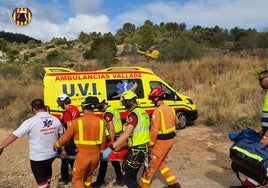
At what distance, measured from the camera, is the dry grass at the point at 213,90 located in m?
14.1

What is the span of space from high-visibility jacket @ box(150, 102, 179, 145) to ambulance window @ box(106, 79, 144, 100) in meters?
6.90

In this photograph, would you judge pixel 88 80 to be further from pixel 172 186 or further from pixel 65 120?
pixel 172 186

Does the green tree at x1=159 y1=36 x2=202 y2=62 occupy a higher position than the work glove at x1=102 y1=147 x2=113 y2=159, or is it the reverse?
the green tree at x1=159 y1=36 x2=202 y2=62

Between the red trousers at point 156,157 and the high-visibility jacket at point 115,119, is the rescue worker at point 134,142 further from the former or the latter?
the high-visibility jacket at point 115,119

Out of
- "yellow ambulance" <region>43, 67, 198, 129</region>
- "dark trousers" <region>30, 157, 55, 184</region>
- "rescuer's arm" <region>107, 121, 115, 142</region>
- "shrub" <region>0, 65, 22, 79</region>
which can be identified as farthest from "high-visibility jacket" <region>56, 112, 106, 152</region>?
"shrub" <region>0, 65, 22, 79</region>

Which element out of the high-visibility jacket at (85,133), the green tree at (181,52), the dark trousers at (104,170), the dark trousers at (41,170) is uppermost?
the green tree at (181,52)

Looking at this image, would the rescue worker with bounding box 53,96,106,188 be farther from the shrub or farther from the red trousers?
the shrub

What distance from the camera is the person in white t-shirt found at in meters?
5.85

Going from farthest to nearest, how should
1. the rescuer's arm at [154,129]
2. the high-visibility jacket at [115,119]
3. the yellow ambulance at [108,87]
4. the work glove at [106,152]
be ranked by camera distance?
the yellow ambulance at [108,87]
the high-visibility jacket at [115,119]
the rescuer's arm at [154,129]
the work glove at [106,152]

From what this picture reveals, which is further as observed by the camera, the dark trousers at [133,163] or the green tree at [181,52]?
the green tree at [181,52]

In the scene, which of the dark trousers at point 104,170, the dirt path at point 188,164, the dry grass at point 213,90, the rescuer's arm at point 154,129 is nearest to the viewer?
the rescuer's arm at point 154,129

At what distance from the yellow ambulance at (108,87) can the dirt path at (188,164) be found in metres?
1.44

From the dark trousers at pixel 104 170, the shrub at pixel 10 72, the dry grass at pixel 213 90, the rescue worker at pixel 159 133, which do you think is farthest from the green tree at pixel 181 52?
the rescue worker at pixel 159 133

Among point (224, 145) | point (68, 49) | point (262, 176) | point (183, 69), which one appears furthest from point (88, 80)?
point (68, 49)
